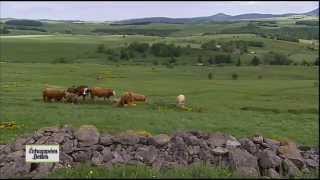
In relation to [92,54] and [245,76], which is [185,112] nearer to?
[245,76]

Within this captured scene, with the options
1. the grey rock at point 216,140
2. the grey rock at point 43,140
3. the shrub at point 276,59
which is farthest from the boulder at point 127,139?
the shrub at point 276,59

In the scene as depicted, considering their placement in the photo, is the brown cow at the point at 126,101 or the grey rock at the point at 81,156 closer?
the grey rock at the point at 81,156

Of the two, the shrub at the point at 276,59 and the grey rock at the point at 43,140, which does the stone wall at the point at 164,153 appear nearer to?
the grey rock at the point at 43,140

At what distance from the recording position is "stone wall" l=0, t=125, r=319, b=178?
1602cm

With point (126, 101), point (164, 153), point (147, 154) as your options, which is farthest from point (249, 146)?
point (126, 101)

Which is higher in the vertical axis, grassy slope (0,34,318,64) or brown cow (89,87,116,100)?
brown cow (89,87,116,100)

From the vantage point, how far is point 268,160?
54.6 feet

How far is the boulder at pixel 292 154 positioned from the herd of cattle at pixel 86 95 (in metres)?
16.0

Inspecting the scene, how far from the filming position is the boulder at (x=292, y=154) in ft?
56.3

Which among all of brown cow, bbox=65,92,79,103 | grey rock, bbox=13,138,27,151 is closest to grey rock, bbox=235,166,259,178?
grey rock, bbox=13,138,27,151

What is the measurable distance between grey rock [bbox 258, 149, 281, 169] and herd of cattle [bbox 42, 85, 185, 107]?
17.5 metres

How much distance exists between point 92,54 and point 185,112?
279ft

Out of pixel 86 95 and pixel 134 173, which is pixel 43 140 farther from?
pixel 86 95

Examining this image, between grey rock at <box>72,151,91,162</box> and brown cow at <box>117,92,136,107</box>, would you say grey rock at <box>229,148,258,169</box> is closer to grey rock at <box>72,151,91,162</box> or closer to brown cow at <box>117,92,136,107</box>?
grey rock at <box>72,151,91,162</box>
